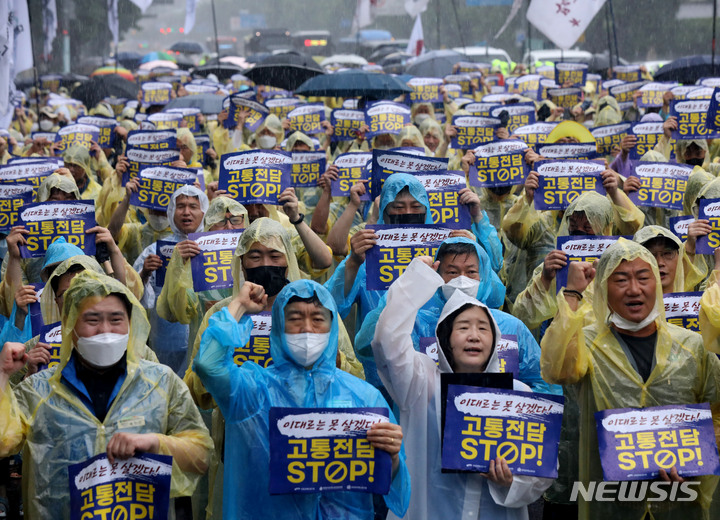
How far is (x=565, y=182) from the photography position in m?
7.23

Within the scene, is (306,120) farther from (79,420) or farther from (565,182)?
(79,420)

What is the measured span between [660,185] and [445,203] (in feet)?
6.72

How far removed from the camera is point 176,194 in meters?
7.04

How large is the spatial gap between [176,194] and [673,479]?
4.05m

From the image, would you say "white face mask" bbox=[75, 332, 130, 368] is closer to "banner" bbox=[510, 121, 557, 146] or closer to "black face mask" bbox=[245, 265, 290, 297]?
"black face mask" bbox=[245, 265, 290, 297]

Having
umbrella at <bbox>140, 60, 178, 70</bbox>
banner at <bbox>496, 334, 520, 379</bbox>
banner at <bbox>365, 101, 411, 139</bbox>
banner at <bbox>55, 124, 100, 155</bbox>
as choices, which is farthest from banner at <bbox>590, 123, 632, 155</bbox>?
umbrella at <bbox>140, 60, 178, 70</bbox>

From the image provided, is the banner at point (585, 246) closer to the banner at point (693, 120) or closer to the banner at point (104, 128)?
the banner at point (693, 120)

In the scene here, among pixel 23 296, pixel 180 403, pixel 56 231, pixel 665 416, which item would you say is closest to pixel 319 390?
pixel 180 403

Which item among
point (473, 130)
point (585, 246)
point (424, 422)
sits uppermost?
point (473, 130)

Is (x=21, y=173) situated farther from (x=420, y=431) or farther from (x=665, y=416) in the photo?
(x=665, y=416)

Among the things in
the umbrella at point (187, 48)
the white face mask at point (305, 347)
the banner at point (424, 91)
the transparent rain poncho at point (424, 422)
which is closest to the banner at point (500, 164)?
the transparent rain poncho at point (424, 422)

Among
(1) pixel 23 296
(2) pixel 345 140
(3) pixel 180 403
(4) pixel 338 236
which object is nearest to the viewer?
(3) pixel 180 403

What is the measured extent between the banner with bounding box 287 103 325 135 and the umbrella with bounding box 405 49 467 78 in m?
8.89

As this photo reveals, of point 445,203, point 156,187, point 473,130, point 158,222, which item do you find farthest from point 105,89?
point 445,203
